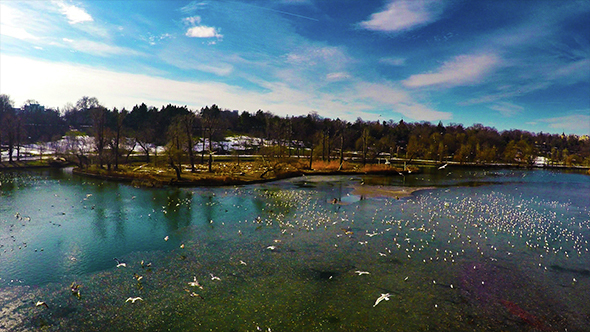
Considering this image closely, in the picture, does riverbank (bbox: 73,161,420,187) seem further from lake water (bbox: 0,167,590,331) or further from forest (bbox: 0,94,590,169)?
forest (bbox: 0,94,590,169)

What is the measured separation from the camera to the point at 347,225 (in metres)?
30.0

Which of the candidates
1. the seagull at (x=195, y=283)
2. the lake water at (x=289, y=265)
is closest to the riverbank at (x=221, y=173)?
the lake water at (x=289, y=265)

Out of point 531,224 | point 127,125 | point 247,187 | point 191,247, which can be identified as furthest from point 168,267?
point 127,125

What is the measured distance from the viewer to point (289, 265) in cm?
2055

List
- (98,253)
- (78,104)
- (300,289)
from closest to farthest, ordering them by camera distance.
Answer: (300,289) < (98,253) < (78,104)

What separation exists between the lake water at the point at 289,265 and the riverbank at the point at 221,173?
39.5ft

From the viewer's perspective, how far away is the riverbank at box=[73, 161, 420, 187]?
52.0 metres

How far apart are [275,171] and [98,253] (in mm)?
42341

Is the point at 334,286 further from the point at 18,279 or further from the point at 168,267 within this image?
the point at 18,279

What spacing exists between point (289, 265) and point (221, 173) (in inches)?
1691

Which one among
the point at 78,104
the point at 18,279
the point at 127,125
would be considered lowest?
the point at 18,279

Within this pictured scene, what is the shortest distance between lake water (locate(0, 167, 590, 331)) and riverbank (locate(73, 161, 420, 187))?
12050 millimetres

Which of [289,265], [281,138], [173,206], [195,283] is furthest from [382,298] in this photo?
[281,138]

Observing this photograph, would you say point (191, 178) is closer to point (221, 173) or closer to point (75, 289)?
point (221, 173)
